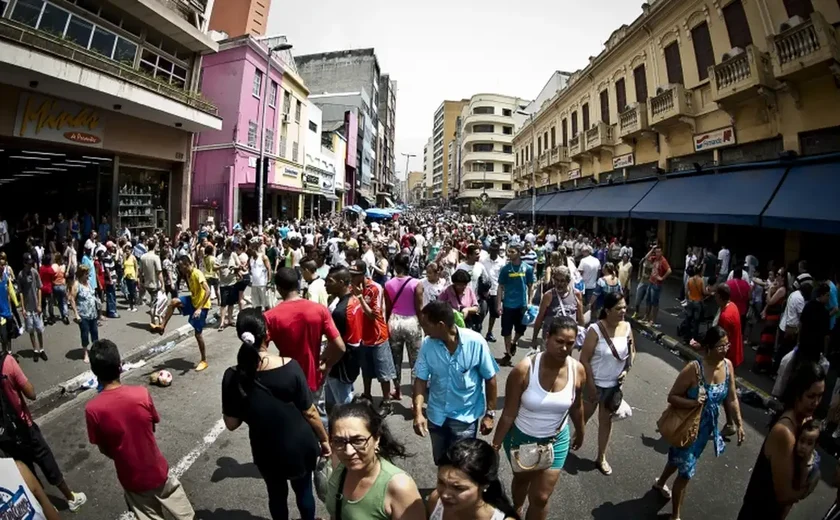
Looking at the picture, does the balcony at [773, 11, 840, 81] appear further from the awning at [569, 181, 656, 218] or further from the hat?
the hat

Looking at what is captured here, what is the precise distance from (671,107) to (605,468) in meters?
14.9

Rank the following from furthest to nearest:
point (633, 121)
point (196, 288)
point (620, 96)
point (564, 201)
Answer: point (564, 201), point (620, 96), point (633, 121), point (196, 288)

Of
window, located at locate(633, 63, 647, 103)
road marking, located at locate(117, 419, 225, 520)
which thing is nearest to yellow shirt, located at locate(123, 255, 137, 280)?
road marking, located at locate(117, 419, 225, 520)

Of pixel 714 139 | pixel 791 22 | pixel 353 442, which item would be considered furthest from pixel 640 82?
pixel 353 442

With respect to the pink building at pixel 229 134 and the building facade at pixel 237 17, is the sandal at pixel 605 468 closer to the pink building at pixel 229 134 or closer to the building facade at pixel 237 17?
the pink building at pixel 229 134

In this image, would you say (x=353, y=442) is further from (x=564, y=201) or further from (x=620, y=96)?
(x=564, y=201)

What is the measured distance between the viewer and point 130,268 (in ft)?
34.1

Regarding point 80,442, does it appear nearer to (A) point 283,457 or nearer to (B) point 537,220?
(A) point 283,457

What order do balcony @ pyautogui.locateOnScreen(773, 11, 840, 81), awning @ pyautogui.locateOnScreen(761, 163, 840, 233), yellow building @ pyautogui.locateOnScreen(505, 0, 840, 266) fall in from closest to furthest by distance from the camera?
1. awning @ pyautogui.locateOnScreen(761, 163, 840, 233)
2. balcony @ pyautogui.locateOnScreen(773, 11, 840, 81)
3. yellow building @ pyautogui.locateOnScreen(505, 0, 840, 266)

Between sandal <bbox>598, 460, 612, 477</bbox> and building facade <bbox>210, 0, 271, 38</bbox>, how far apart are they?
97.8 feet

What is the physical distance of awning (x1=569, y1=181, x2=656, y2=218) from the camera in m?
16.9

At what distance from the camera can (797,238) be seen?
35.4 feet

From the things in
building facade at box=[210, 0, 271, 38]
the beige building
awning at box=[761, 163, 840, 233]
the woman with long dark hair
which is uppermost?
the beige building

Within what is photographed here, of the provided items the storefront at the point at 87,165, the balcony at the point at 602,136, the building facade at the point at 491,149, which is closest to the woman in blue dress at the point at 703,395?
the storefront at the point at 87,165
